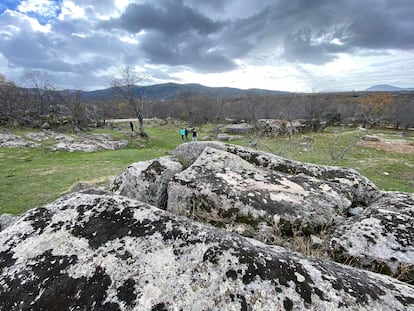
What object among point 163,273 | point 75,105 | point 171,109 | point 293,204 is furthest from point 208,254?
point 171,109

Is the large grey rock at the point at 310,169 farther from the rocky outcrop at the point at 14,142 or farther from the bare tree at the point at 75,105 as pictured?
the bare tree at the point at 75,105

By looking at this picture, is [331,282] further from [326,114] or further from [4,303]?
[326,114]

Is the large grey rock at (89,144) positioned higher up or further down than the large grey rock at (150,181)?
further down

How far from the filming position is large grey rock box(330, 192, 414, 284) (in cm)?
241

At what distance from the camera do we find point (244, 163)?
4586 millimetres

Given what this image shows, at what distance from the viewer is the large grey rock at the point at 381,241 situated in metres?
2.41

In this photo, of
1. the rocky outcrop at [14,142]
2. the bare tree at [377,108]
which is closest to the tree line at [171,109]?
the bare tree at [377,108]

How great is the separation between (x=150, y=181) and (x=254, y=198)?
215cm

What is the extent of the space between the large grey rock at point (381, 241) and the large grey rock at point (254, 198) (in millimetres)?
501

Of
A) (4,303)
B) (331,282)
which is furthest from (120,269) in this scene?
(331,282)

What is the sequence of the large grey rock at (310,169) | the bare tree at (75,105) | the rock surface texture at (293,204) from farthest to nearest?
the bare tree at (75,105) < the large grey rock at (310,169) < the rock surface texture at (293,204)

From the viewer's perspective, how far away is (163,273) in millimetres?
1920

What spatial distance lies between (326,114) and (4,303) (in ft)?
187

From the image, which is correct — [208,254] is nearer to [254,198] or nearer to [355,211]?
[254,198]
